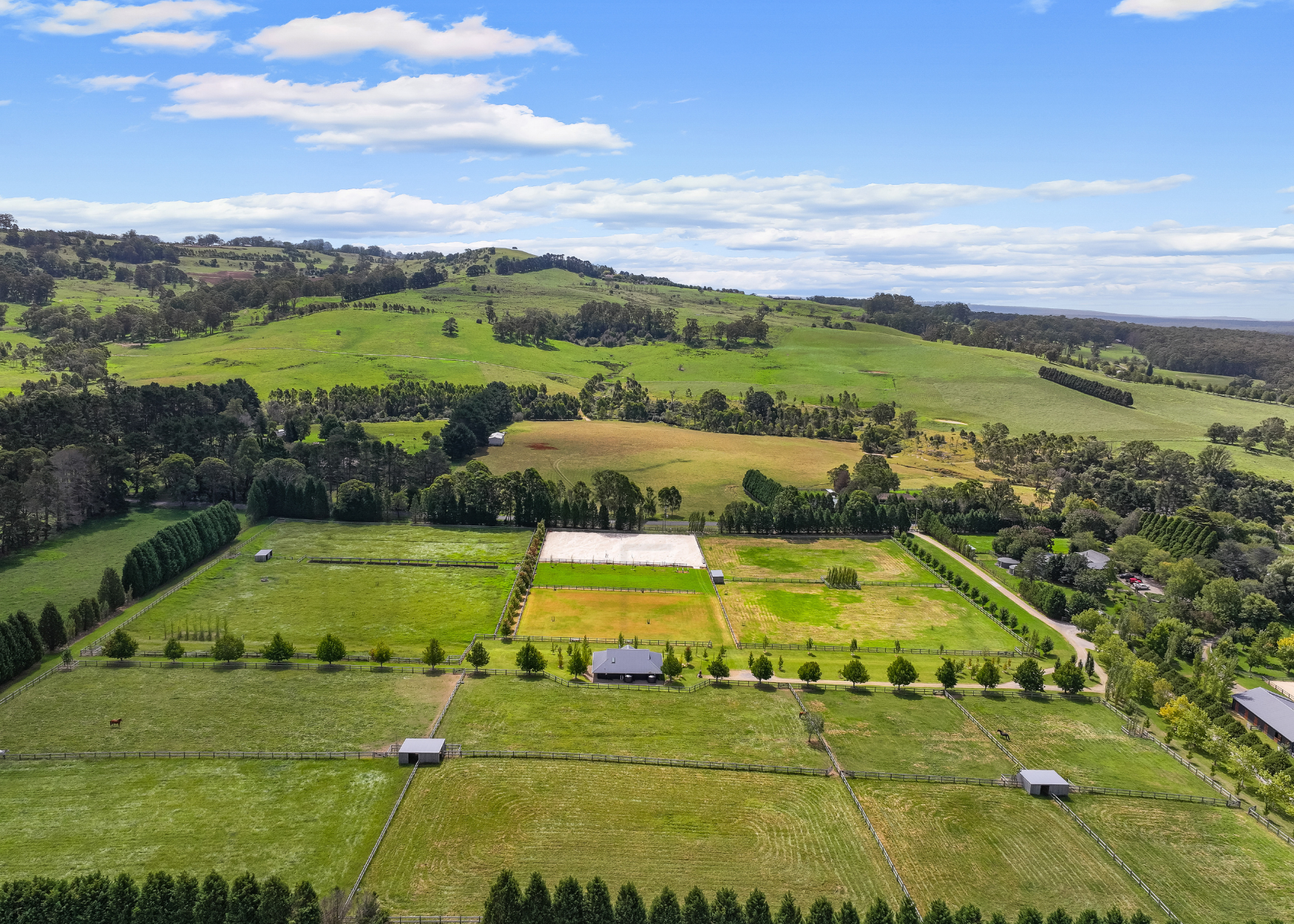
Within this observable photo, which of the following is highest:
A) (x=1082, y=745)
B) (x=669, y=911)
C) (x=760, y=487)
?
(x=760, y=487)

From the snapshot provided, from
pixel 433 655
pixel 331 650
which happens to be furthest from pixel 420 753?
pixel 331 650

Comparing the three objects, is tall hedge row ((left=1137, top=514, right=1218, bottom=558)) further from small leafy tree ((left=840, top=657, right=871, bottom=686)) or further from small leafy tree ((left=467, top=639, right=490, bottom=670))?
small leafy tree ((left=467, top=639, right=490, bottom=670))

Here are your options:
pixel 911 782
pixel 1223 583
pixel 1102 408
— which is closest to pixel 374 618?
pixel 911 782

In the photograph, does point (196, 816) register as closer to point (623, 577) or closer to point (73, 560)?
point (623, 577)

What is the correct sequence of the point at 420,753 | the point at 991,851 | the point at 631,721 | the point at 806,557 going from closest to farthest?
the point at 991,851
the point at 420,753
the point at 631,721
the point at 806,557

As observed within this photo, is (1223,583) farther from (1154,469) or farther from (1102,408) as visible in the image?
(1102,408)

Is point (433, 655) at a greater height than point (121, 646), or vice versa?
point (433, 655)
